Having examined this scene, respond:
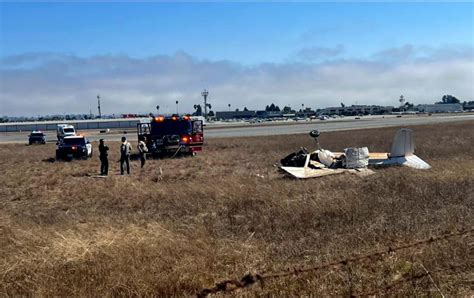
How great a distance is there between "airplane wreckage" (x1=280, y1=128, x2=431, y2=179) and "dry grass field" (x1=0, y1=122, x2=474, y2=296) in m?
1.55

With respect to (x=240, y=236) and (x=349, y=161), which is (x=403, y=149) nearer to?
(x=349, y=161)

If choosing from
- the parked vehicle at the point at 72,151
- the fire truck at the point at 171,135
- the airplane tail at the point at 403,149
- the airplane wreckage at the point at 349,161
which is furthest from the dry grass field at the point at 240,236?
the parked vehicle at the point at 72,151

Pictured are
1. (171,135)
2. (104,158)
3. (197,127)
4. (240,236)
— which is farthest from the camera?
(197,127)

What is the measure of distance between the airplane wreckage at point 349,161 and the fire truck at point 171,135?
11.0m

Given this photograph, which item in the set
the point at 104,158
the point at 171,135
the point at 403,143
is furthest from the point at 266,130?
the point at 403,143

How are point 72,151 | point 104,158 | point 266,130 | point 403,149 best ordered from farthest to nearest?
point 266,130, point 72,151, point 104,158, point 403,149

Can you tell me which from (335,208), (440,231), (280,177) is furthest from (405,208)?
(280,177)

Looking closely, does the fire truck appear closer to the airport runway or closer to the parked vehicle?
the parked vehicle

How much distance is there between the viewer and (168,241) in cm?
723

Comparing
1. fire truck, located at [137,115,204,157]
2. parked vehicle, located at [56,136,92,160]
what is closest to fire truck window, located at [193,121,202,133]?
fire truck, located at [137,115,204,157]

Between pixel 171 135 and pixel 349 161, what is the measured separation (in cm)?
1380

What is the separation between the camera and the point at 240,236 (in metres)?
8.51

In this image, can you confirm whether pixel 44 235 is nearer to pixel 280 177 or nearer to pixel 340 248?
pixel 340 248

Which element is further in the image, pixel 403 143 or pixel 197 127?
pixel 197 127
